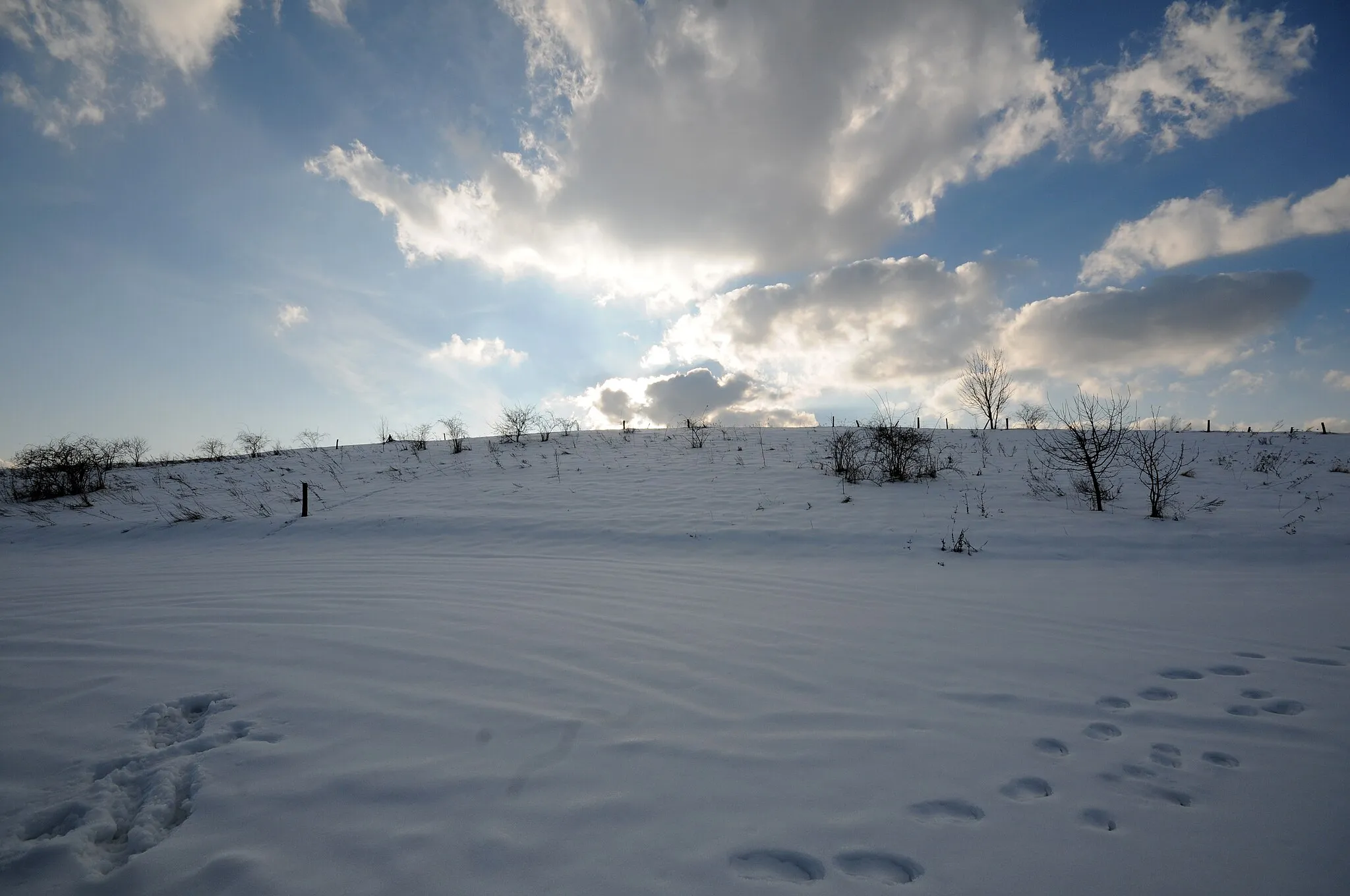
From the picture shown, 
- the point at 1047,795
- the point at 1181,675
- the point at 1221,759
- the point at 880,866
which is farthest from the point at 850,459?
the point at 880,866

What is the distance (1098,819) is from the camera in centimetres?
185

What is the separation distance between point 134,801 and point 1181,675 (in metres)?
5.11

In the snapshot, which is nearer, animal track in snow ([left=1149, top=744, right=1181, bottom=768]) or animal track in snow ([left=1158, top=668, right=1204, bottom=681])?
animal track in snow ([left=1149, top=744, right=1181, bottom=768])

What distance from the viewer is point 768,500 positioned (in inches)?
351

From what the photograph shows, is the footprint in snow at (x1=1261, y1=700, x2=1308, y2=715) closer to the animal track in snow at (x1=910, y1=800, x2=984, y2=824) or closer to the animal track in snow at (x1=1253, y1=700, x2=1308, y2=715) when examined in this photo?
the animal track in snow at (x1=1253, y1=700, x2=1308, y2=715)

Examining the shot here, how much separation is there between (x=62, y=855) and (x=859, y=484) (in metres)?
9.71

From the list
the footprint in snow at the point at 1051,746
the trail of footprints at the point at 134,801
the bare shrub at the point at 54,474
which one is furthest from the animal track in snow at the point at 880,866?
the bare shrub at the point at 54,474

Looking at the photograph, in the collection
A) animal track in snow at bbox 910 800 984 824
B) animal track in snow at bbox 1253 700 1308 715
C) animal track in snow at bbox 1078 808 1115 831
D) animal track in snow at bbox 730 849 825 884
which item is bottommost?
animal track in snow at bbox 730 849 825 884

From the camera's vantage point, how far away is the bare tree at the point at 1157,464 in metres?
7.44

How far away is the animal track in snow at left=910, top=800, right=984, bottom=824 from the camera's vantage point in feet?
6.13

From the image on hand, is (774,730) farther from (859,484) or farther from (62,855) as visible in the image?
(859,484)

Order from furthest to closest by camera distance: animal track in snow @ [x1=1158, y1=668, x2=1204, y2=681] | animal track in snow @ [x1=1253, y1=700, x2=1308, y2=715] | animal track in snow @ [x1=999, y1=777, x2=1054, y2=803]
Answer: animal track in snow @ [x1=1158, y1=668, x2=1204, y2=681] → animal track in snow @ [x1=1253, y1=700, x2=1308, y2=715] → animal track in snow @ [x1=999, y1=777, x2=1054, y2=803]

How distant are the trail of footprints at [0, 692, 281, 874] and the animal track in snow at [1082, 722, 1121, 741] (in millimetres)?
3716

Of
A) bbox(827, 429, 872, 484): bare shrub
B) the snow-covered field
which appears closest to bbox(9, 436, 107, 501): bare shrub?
the snow-covered field
